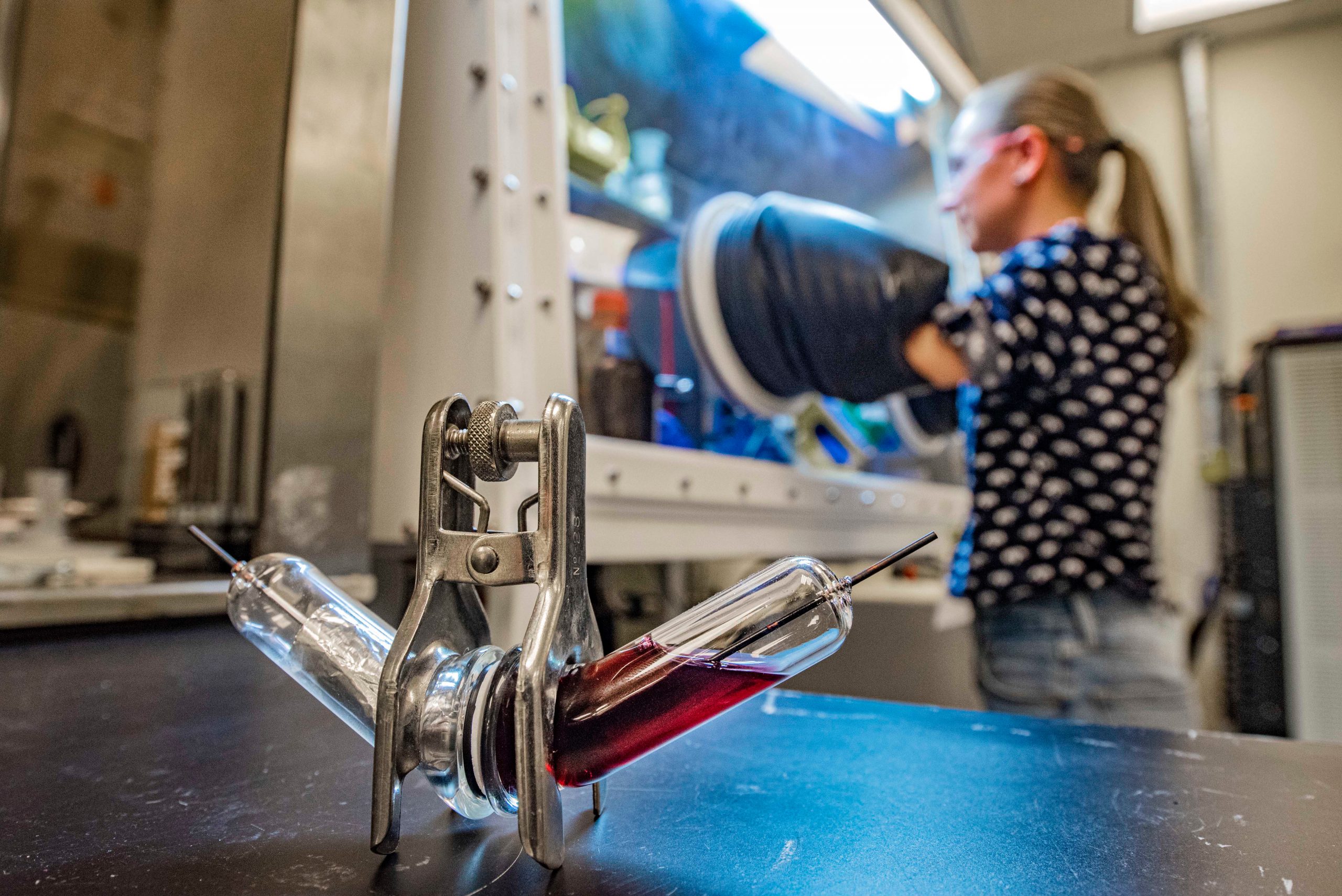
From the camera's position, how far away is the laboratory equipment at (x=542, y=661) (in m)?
0.25

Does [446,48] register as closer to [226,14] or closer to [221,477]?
[221,477]

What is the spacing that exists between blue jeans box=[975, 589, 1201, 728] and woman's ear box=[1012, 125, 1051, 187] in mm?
586

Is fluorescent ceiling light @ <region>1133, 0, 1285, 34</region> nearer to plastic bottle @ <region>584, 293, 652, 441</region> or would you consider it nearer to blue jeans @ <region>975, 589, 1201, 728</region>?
blue jeans @ <region>975, 589, 1201, 728</region>

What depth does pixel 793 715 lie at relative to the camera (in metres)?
0.50

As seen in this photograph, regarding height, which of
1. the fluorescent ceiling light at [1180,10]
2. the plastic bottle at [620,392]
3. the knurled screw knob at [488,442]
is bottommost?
the knurled screw knob at [488,442]

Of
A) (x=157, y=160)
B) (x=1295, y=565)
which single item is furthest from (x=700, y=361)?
(x=1295, y=565)

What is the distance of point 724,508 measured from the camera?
90cm

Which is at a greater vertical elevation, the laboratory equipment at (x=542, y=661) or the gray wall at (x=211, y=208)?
the gray wall at (x=211, y=208)

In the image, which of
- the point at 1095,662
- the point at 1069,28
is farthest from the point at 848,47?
the point at 1069,28

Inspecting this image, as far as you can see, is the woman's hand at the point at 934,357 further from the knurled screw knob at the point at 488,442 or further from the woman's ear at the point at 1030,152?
the knurled screw knob at the point at 488,442

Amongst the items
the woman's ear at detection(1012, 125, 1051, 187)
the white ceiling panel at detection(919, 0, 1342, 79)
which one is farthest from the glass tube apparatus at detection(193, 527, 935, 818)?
the white ceiling panel at detection(919, 0, 1342, 79)

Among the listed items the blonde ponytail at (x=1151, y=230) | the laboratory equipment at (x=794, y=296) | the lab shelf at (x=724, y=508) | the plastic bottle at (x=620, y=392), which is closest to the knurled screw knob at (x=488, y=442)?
the lab shelf at (x=724, y=508)

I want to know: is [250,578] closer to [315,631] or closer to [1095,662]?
[315,631]

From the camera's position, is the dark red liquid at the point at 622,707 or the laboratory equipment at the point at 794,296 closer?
the dark red liquid at the point at 622,707
